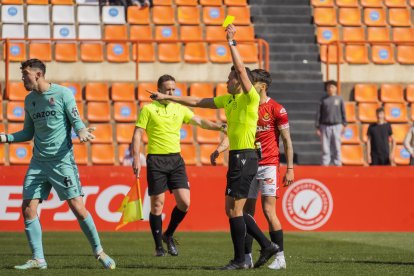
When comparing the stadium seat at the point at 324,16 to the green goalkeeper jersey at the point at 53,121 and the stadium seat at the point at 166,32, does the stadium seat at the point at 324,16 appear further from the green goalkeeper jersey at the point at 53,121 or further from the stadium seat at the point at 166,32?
the green goalkeeper jersey at the point at 53,121

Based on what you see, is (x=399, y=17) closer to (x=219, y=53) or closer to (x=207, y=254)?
(x=219, y=53)

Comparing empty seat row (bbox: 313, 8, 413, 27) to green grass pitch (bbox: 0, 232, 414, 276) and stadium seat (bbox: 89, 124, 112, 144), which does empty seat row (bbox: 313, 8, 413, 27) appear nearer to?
stadium seat (bbox: 89, 124, 112, 144)

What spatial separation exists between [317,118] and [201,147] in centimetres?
241

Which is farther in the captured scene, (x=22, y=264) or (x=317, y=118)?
(x=317, y=118)

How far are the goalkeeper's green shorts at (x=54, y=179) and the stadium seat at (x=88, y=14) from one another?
42.9 ft

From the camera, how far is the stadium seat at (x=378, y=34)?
25766 mm

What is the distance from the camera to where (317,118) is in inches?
854

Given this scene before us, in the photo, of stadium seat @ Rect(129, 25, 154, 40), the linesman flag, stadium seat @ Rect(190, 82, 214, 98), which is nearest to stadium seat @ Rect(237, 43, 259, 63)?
stadium seat @ Rect(190, 82, 214, 98)

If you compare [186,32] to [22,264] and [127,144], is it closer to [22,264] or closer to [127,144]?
[127,144]

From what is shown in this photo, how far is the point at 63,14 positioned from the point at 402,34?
25.7 ft

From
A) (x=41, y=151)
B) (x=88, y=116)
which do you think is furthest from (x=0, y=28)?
(x=41, y=151)

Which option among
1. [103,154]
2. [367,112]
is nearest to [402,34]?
[367,112]

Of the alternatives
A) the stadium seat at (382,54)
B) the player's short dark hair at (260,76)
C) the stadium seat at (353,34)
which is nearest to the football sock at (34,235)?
the player's short dark hair at (260,76)

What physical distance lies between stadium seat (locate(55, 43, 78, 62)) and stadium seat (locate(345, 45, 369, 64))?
602 centimetres
